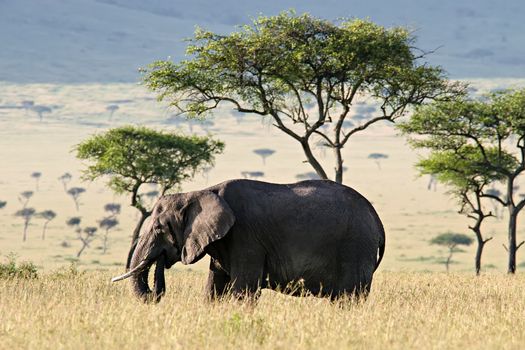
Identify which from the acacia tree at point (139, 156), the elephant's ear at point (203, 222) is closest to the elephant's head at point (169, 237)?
the elephant's ear at point (203, 222)

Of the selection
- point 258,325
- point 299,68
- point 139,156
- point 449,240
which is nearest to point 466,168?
point 299,68

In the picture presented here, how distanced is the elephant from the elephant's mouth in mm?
16

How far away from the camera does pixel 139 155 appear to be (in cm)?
4741

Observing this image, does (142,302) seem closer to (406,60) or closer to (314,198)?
(314,198)

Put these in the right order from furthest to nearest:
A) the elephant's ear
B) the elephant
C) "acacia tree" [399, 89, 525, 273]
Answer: "acacia tree" [399, 89, 525, 273] → the elephant → the elephant's ear

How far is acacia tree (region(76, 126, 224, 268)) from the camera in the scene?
46438 millimetres

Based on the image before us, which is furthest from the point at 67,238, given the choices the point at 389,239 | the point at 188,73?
the point at 188,73

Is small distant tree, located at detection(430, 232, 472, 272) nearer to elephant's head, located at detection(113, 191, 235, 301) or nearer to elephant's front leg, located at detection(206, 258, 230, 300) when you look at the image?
elephant's front leg, located at detection(206, 258, 230, 300)

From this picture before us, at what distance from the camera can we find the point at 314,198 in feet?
53.2

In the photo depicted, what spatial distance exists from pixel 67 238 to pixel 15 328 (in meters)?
98.1

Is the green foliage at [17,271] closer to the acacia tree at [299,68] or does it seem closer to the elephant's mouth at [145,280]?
the elephant's mouth at [145,280]

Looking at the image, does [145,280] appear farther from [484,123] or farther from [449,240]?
[449,240]

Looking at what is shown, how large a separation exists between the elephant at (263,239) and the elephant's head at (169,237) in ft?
0.05

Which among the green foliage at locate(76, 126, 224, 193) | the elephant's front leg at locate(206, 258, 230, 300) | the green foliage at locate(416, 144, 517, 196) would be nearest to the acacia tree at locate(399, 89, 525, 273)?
the green foliage at locate(416, 144, 517, 196)
